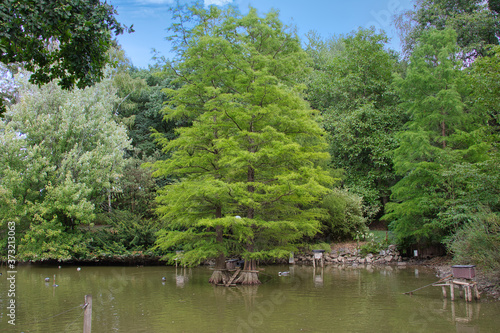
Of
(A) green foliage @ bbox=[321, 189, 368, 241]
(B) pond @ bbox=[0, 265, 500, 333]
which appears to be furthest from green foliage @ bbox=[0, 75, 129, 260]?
(A) green foliage @ bbox=[321, 189, 368, 241]

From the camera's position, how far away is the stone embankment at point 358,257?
20969 mm

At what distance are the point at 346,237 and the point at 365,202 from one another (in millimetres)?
3719

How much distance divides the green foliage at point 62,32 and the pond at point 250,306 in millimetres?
5647

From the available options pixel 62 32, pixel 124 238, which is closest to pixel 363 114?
pixel 124 238

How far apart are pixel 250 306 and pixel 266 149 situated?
5.23 meters

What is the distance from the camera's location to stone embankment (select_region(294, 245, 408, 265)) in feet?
68.8

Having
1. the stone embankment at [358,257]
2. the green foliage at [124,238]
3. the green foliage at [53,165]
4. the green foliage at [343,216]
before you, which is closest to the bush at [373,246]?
the stone embankment at [358,257]

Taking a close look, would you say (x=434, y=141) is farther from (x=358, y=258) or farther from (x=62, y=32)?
(x=62, y=32)

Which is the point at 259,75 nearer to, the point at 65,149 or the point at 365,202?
the point at 65,149

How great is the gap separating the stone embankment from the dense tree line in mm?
1245

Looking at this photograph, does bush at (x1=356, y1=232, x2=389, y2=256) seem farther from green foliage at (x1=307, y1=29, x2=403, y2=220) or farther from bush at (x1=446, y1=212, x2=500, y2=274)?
bush at (x1=446, y1=212, x2=500, y2=274)

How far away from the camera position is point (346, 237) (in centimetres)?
2394

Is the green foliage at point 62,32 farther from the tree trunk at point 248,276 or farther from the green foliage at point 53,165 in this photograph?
the green foliage at point 53,165

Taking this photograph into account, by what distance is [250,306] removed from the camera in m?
10.1
